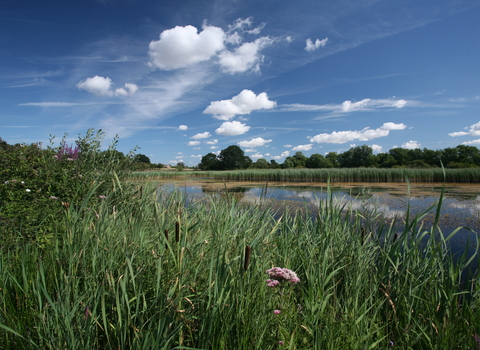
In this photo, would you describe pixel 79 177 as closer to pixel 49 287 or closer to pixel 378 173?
pixel 49 287

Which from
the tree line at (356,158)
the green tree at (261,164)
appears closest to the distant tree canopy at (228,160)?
the tree line at (356,158)

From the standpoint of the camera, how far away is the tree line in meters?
42.6

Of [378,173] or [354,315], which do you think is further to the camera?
[378,173]

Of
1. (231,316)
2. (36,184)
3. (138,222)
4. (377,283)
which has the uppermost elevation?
(36,184)

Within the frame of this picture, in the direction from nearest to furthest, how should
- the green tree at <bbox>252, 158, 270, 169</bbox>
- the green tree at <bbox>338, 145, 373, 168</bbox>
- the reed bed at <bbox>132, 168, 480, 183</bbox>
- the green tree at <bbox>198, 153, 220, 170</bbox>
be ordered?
1. the reed bed at <bbox>132, 168, 480, 183</bbox>
2. the green tree at <bbox>338, 145, 373, 168</bbox>
3. the green tree at <bbox>252, 158, 270, 169</bbox>
4. the green tree at <bbox>198, 153, 220, 170</bbox>

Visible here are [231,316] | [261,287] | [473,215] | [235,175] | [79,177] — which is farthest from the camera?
[235,175]

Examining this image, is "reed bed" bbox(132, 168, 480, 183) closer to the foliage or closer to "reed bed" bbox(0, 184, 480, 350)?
the foliage

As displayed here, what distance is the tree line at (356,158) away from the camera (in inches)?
1678

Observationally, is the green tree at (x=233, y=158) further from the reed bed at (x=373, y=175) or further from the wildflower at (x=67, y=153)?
the wildflower at (x=67, y=153)

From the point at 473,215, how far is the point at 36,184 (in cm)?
872

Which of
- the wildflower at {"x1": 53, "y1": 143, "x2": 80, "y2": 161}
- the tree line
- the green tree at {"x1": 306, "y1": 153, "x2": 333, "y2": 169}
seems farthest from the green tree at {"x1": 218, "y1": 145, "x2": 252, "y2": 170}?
the wildflower at {"x1": 53, "y1": 143, "x2": 80, "y2": 161}

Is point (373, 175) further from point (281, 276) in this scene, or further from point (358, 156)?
point (358, 156)

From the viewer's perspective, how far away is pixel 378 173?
1691 centimetres

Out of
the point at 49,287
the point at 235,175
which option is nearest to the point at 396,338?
the point at 49,287
